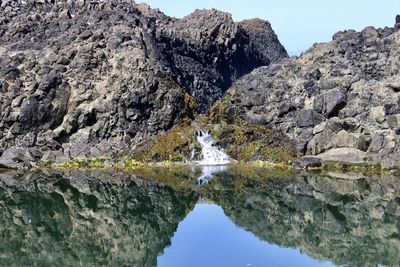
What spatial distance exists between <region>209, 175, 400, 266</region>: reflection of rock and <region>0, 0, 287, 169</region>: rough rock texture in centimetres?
1989

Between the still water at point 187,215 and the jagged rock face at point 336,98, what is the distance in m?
7.30

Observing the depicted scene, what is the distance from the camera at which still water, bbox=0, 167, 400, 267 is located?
93.5ft

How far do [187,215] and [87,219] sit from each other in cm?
676

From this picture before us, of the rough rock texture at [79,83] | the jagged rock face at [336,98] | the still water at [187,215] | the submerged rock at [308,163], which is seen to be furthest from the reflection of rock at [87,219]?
the jagged rock face at [336,98]

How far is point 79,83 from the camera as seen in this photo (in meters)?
70.7

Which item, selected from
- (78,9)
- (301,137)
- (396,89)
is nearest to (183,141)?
(301,137)

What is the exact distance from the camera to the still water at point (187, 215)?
28.5m

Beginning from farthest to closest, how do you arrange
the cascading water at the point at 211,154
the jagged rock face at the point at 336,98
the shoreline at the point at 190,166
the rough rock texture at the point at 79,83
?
the rough rock texture at the point at 79,83
the cascading water at the point at 211,154
the jagged rock face at the point at 336,98
the shoreline at the point at 190,166

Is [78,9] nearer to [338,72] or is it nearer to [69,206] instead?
[338,72]

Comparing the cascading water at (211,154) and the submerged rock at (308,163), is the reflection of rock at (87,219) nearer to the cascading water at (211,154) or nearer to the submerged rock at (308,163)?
the cascading water at (211,154)

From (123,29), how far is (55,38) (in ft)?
30.4

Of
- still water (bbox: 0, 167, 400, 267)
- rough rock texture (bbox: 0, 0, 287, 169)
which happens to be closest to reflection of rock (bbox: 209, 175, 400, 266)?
still water (bbox: 0, 167, 400, 267)

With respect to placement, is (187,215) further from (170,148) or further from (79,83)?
(79,83)

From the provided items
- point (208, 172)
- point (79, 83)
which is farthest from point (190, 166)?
Answer: point (79, 83)
